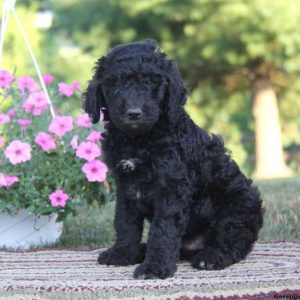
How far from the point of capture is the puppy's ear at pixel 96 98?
3787 mm

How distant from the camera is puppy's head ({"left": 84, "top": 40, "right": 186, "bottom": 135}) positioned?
3.49m

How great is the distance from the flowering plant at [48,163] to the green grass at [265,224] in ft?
1.58

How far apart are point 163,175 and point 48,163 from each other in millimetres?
1544

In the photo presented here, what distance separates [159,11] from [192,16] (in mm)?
622

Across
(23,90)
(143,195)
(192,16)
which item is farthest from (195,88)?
(143,195)

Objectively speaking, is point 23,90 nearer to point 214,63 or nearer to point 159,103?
point 159,103

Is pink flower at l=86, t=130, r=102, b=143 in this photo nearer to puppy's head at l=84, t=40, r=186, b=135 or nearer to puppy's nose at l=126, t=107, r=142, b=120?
puppy's head at l=84, t=40, r=186, b=135

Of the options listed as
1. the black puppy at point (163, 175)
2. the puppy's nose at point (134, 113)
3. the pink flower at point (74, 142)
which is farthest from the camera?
the pink flower at point (74, 142)

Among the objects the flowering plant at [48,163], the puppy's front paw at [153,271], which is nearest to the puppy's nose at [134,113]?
the puppy's front paw at [153,271]

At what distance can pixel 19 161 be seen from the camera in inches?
185

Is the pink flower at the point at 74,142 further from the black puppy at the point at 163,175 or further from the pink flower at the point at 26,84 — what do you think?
the black puppy at the point at 163,175

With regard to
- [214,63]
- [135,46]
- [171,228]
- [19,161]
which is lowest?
[171,228]

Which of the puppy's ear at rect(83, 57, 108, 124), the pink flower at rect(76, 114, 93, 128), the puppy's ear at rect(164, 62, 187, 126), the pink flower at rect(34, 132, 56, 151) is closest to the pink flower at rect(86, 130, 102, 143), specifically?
the pink flower at rect(76, 114, 93, 128)

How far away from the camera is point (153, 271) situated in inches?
138
